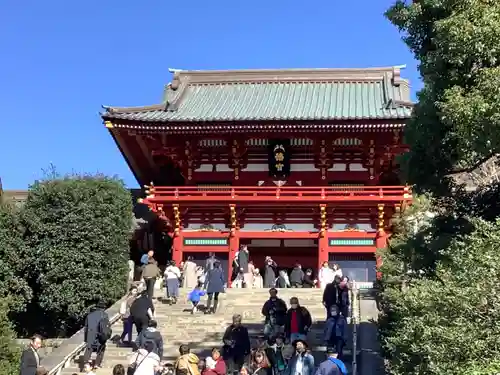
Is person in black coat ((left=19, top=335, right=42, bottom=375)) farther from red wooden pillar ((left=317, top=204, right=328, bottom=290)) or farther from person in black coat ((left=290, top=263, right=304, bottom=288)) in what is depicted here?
red wooden pillar ((left=317, top=204, right=328, bottom=290))

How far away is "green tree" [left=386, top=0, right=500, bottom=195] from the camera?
8.52 m

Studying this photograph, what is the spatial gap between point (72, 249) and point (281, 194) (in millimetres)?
8612

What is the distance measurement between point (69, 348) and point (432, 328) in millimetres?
9619

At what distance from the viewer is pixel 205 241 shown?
26.7m

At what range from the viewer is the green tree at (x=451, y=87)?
8.52 metres

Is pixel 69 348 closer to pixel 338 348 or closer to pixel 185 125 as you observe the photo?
pixel 338 348

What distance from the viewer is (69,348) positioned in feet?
47.7

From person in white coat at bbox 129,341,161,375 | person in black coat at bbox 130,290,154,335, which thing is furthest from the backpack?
person in white coat at bbox 129,341,161,375

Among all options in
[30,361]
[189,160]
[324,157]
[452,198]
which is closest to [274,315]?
[452,198]

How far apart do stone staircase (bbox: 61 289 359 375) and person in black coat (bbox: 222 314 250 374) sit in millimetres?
1064

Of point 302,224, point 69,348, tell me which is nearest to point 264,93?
point 302,224

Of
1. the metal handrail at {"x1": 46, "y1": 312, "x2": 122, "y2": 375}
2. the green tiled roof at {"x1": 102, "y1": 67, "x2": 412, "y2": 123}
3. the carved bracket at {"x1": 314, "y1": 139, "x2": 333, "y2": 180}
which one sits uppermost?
the green tiled roof at {"x1": 102, "y1": 67, "x2": 412, "y2": 123}

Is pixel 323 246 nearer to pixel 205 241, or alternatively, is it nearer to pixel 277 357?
pixel 205 241

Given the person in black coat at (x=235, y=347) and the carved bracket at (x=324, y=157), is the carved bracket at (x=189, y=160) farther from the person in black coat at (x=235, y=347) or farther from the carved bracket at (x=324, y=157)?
the person in black coat at (x=235, y=347)
